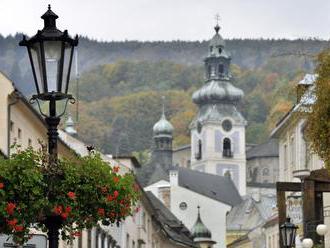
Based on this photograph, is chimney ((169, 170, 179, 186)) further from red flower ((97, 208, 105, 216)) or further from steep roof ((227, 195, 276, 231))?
red flower ((97, 208, 105, 216))

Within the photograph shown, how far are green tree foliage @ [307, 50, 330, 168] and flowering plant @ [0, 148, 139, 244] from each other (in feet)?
22.3

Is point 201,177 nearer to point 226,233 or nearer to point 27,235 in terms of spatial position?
point 226,233

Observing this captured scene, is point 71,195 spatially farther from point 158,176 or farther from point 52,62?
point 158,176

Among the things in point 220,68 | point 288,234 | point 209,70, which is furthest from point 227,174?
point 288,234

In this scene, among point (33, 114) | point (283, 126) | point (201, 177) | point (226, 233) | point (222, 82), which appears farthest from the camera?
point (222, 82)

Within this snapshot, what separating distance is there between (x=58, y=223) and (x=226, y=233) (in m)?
141

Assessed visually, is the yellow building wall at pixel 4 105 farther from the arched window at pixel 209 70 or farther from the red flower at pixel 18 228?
the arched window at pixel 209 70

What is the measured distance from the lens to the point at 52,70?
1659cm

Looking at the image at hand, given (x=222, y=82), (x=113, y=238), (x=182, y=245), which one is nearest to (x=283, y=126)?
(x=113, y=238)

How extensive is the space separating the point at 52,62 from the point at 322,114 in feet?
26.3

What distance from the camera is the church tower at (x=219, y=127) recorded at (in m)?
192

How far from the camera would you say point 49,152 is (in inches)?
652

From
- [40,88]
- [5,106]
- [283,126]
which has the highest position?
→ [283,126]

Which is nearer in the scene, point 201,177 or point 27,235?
point 27,235
